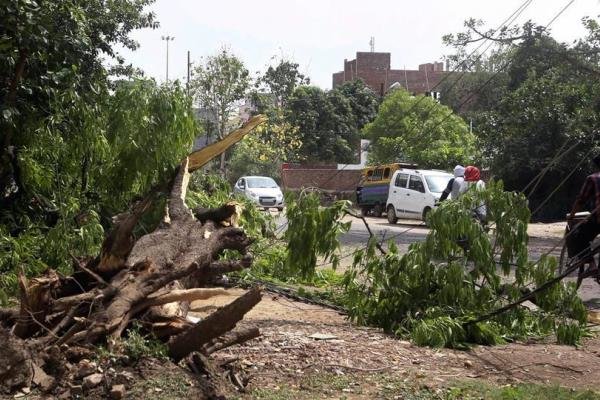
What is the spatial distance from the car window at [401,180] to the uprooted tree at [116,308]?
20576mm

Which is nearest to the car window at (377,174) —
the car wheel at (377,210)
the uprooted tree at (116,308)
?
the car wheel at (377,210)

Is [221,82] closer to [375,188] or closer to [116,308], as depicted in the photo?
[375,188]

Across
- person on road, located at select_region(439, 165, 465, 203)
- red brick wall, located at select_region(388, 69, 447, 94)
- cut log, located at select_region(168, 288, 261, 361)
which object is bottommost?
cut log, located at select_region(168, 288, 261, 361)

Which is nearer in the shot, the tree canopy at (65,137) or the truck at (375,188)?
the tree canopy at (65,137)

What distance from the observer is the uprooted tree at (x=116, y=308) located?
5.30 m

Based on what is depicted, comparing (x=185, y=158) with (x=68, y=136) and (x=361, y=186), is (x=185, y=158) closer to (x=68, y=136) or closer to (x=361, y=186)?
(x=68, y=136)

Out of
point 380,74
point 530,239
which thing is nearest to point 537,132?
point 530,239

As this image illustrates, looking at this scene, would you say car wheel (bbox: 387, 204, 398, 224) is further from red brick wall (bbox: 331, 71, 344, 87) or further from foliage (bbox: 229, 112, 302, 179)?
red brick wall (bbox: 331, 71, 344, 87)

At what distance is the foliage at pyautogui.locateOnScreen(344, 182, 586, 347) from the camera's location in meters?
7.63

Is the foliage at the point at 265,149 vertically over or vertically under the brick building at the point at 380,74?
under

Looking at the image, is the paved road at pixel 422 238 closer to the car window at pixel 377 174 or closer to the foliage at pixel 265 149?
the car window at pixel 377 174

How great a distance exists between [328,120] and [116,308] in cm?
4608

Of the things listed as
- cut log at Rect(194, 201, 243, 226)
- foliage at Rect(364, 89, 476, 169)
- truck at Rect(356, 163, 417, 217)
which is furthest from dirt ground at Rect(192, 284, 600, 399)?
foliage at Rect(364, 89, 476, 169)

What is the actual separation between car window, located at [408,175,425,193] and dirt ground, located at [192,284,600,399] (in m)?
19.1
